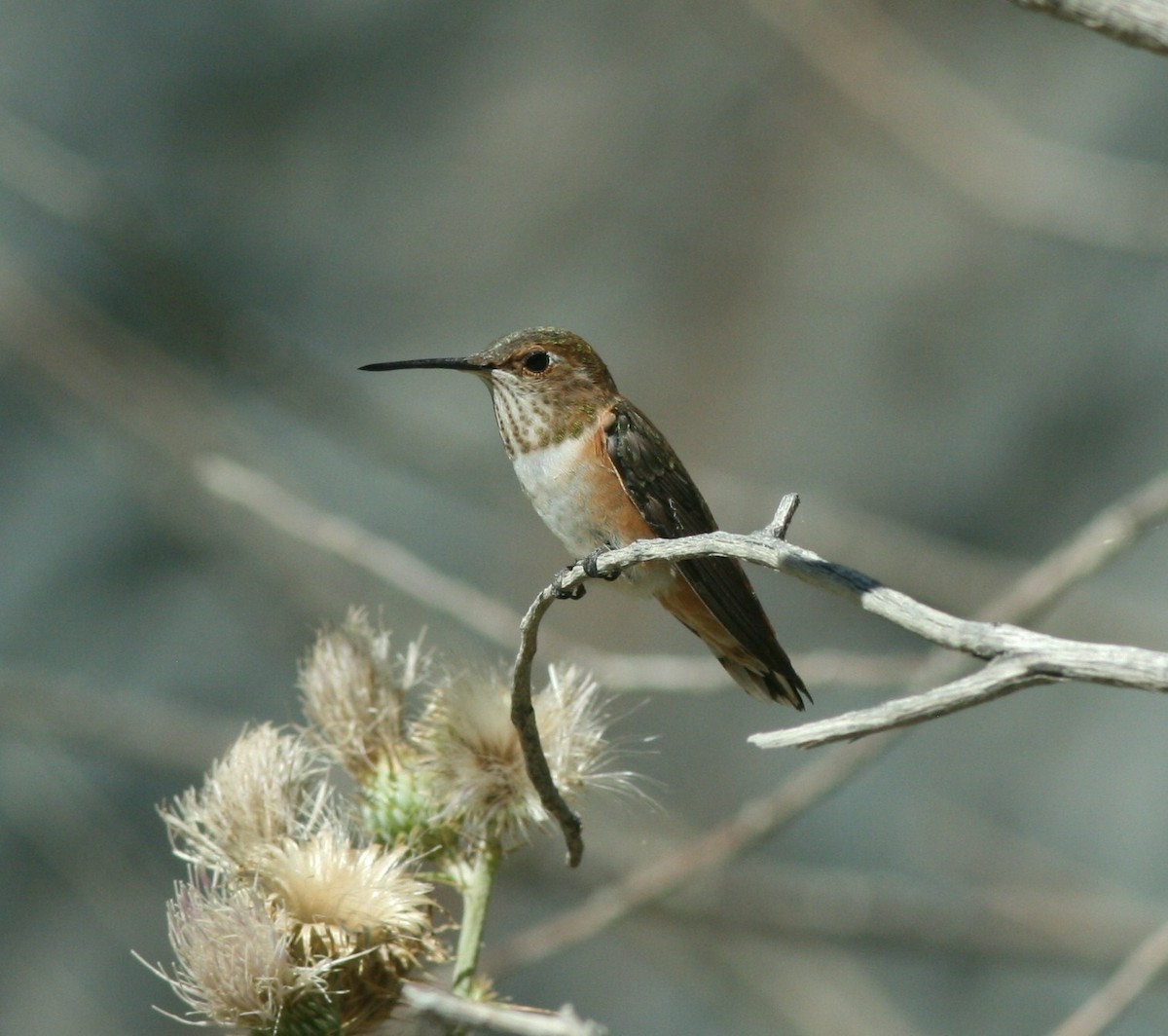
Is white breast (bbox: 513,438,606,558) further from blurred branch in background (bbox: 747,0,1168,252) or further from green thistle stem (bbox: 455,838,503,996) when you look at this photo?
blurred branch in background (bbox: 747,0,1168,252)

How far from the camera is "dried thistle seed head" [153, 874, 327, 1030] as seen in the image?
1.68m

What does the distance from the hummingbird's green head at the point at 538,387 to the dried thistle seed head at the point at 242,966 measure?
116 cm

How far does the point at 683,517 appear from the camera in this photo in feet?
8.57

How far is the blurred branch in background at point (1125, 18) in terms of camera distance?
4.48 feet

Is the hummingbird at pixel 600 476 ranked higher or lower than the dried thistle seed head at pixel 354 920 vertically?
higher

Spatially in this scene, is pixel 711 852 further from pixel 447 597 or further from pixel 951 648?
pixel 951 648

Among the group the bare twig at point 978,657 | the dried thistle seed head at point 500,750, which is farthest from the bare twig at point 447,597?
the bare twig at point 978,657

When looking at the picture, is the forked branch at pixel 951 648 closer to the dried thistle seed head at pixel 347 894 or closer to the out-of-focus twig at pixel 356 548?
the dried thistle seed head at pixel 347 894

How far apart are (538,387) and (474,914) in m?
1.21

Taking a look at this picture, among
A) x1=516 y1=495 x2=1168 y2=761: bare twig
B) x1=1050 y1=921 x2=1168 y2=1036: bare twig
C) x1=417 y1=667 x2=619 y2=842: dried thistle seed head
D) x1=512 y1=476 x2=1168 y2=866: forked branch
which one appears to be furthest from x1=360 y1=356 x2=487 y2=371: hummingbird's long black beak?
x1=1050 y1=921 x2=1168 y2=1036: bare twig

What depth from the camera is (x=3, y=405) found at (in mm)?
6070

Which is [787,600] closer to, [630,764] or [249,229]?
[630,764]

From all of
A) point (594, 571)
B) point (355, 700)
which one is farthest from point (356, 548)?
point (594, 571)

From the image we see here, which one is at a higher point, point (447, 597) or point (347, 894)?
point (447, 597)
